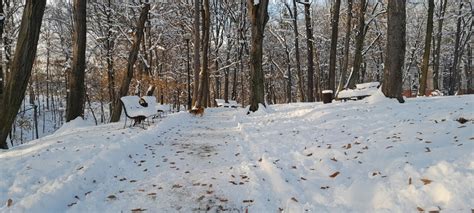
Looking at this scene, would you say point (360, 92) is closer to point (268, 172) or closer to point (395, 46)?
point (395, 46)

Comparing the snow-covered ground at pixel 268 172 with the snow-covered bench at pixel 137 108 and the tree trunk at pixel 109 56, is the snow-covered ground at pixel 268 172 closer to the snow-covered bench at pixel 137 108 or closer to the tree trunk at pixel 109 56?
the snow-covered bench at pixel 137 108

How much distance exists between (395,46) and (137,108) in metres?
7.83

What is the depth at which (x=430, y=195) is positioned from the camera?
10.8 ft

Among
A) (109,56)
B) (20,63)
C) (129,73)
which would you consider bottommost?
(20,63)

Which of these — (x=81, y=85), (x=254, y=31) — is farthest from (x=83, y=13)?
(x=254, y=31)

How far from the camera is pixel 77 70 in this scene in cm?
1129

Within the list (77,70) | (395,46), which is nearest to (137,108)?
(77,70)

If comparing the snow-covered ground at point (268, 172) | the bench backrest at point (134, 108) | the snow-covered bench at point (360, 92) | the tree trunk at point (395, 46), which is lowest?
the snow-covered ground at point (268, 172)

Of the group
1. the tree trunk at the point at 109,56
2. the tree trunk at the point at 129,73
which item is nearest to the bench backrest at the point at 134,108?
the tree trunk at the point at 129,73

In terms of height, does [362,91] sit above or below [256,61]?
below

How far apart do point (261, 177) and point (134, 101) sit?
296 inches

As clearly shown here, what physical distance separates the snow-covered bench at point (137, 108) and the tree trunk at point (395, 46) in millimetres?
7247

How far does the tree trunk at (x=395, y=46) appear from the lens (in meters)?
10.1

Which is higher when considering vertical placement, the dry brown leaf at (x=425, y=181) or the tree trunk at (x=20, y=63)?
the tree trunk at (x=20, y=63)
